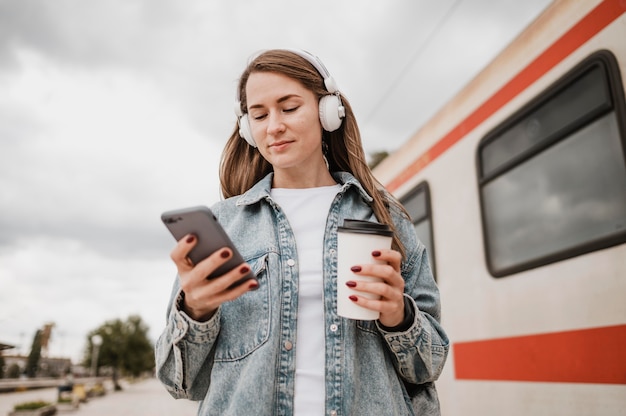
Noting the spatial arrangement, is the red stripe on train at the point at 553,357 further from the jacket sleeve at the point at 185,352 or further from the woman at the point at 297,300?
the jacket sleeve at the point at 185,352

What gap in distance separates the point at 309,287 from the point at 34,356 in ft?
205

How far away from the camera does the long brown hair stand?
1488 millimetres

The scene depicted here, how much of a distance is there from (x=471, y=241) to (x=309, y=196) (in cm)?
197

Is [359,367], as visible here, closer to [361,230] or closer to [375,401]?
[375,401]

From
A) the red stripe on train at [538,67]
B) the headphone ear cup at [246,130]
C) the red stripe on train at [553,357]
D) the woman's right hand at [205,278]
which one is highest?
the red stripe on train at [538,67]

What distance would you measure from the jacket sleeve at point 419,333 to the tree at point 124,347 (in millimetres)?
59545

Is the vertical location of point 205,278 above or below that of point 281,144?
below

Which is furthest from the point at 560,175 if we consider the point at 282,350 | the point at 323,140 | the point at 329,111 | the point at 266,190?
the point at 282,350

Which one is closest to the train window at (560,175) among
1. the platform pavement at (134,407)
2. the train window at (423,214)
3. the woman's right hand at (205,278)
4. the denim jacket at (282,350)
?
the train window at (423,214)

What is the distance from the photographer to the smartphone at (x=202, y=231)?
3.44ft

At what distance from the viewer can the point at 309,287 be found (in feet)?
4.32

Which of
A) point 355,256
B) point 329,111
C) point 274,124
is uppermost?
point 329,111

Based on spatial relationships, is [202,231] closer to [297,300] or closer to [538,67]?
[297,300]

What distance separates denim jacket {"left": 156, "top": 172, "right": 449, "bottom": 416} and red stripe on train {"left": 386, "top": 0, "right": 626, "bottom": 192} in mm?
1739
